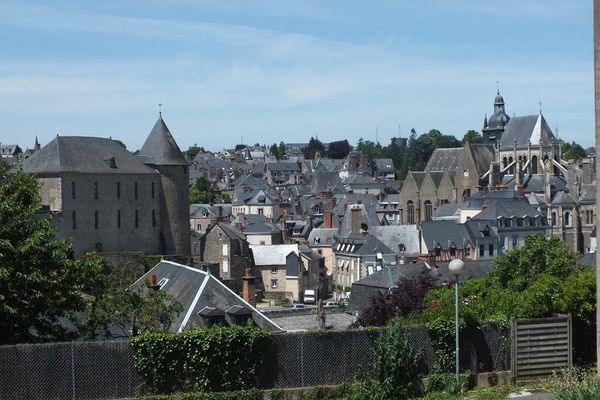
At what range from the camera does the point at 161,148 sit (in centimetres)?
6481

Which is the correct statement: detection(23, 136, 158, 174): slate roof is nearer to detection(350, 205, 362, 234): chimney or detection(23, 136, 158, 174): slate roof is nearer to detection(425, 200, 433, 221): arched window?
detection(350, 205, 362, 234): chimney

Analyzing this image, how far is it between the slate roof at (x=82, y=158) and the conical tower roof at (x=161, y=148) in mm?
1018

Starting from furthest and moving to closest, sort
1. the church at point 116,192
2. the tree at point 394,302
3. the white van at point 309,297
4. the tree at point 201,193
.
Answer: the tree at point 201,193 < the white van at point 309,297 < the church at point 116,192 < the tree at point 394,302

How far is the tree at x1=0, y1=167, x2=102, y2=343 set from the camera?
19875 millimetres

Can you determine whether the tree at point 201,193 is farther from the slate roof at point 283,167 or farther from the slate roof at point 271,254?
the slate roof at point 271,254

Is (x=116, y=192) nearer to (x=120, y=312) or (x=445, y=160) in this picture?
(x=120, y=312)

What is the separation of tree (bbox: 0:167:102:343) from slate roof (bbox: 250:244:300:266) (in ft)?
162

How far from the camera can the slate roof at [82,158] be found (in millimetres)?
59156

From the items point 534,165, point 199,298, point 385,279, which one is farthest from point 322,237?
point 199,298

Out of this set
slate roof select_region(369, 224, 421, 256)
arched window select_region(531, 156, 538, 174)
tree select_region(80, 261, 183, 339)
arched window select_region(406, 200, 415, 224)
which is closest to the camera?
tree select_region(80, 261, 183, 339)

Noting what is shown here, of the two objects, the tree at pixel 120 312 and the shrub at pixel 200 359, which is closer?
the shrub at pixel 200 359

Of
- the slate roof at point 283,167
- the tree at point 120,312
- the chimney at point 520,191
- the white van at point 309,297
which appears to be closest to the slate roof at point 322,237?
the white van at point 309,297

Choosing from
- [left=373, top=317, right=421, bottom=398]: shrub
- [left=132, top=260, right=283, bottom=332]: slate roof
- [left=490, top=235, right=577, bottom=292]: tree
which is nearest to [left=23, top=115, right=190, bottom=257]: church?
[left=132, top=260, right=283, bottom=332]: slate roof

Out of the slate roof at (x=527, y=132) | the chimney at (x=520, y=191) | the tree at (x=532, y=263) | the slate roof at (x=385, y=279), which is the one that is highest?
the slate roof at (x=527, y=132)
